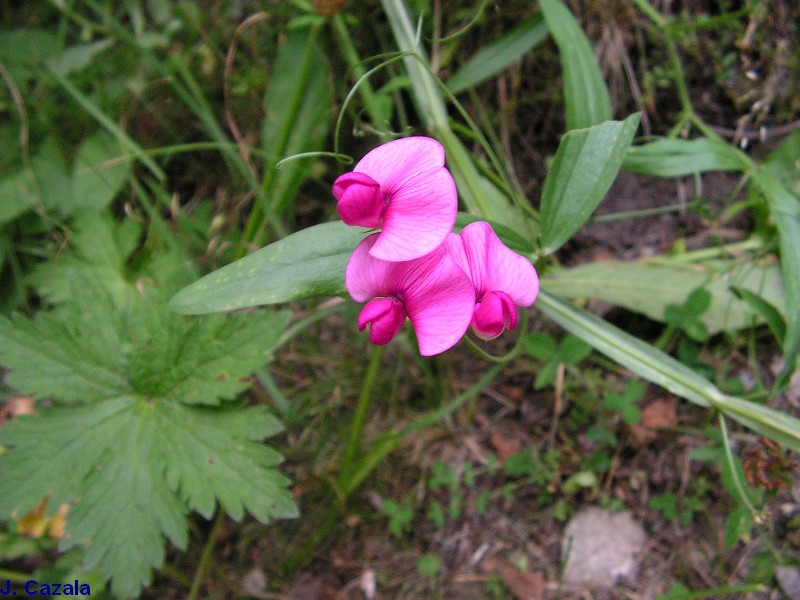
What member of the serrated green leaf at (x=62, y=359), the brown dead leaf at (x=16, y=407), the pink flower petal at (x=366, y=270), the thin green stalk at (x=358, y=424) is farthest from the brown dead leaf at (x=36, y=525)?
the pink flower petal at (x=366, y=270)

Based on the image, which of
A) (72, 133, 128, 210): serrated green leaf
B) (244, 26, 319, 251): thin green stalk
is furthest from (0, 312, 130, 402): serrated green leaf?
(72, 133, 128, 210): serrated green leaf

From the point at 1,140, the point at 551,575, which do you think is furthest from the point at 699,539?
the point at 1,140

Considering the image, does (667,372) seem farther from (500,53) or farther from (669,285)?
(500,53)

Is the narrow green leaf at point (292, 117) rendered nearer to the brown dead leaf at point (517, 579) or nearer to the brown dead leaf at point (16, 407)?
the brown dead leaf at point (16, 407)

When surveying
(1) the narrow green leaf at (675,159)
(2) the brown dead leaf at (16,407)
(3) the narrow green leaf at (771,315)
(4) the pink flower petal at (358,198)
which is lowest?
(3) the narrow green leaf at (771,315)

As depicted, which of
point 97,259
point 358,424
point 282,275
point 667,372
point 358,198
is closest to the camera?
point 358,198

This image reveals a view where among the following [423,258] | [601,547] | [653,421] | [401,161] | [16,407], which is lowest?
[601,547]

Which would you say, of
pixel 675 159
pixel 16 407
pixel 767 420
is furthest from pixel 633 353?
pixel 16 407
